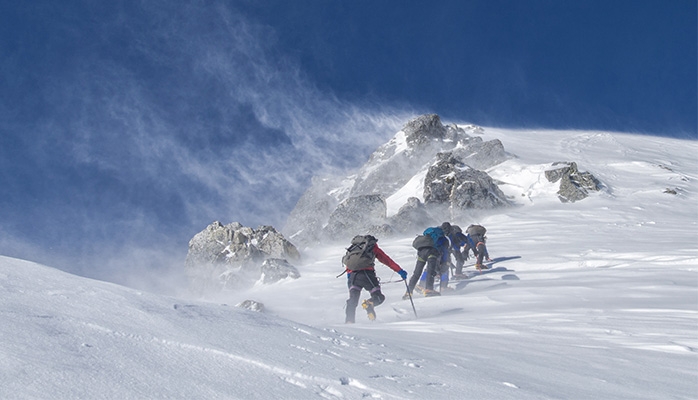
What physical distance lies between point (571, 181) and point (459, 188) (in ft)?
22.3

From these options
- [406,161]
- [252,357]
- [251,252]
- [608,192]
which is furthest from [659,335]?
[406,161]

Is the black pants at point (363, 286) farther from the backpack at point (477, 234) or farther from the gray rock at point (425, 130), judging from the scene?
the gray rock at point (425, 130)

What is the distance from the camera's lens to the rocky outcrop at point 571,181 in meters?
33.3

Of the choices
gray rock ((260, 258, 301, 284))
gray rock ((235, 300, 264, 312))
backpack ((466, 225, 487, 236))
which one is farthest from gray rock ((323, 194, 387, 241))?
gray rock ((235, 300, 264, 312))

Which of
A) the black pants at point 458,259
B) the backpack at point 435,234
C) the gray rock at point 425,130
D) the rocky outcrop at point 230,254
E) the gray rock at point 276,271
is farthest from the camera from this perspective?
the gray rock at point 425,130

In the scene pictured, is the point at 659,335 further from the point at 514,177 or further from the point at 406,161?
→ the point at 406,161

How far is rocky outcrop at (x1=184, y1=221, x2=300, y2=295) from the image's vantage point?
93.6 feet

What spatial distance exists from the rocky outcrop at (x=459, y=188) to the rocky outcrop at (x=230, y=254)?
10.1 meters

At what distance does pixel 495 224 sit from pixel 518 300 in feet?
60.9

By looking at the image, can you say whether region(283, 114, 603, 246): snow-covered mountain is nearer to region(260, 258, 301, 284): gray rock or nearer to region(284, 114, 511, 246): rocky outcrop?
region(284, 114, 511, 246): rocky outcrop

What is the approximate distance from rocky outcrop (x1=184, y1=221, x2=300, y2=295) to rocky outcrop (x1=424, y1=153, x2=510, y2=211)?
1014cm

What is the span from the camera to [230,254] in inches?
1282

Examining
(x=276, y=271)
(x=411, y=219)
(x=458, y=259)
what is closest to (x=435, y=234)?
(x=458, y=259)

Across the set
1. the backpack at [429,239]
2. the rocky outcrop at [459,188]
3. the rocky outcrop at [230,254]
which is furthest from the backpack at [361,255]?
the rocky outcrop at [459,188]
